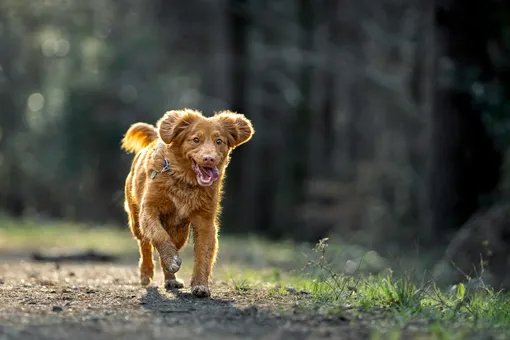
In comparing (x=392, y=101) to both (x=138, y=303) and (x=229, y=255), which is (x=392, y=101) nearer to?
(x=229, y=255)

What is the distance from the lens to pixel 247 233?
2883 centimetres

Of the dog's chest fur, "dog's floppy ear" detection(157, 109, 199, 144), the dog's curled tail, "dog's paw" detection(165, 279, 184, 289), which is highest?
"dog's floppy ear" detection(157, 109, 199, 144)

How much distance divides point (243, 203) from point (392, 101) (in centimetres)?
882

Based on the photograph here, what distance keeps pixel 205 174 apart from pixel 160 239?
0.73 m

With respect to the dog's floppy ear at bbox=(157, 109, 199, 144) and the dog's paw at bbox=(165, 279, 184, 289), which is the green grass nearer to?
the dog's paw at bbox=(165, 279, 184, 289)

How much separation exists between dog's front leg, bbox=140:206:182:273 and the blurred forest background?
368 inches

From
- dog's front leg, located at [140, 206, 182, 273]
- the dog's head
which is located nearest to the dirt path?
dog's front leg, located at [140, 206, 182, 273]

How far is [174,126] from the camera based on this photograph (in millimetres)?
9000

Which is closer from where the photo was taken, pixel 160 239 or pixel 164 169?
pixel 160 239

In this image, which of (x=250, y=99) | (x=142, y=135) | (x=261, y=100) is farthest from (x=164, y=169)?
(x=261, y=100)

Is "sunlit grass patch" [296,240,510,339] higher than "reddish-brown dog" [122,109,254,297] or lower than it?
lower

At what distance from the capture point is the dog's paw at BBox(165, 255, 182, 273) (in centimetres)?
862

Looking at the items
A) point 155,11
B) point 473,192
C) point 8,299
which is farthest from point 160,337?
point 155,11

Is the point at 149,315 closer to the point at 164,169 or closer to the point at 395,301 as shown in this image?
the point at 164,169
